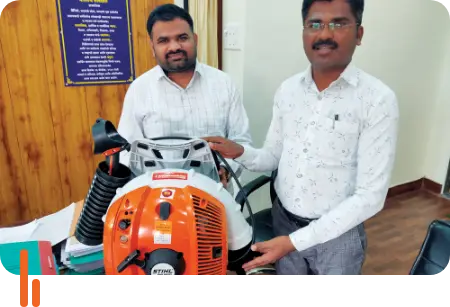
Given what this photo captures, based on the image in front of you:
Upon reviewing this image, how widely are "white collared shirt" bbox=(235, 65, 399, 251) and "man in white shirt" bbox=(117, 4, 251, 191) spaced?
0.33 metres

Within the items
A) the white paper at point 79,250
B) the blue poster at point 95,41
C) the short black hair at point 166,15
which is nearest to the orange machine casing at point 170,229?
the white paper at point 79,250

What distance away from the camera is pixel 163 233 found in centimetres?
56

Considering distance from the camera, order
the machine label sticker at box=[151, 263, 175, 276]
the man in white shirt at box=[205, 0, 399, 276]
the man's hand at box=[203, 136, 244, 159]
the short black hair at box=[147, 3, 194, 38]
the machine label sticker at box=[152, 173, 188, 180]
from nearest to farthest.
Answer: the machine label sticker at box=[151, 263, 175, 276]
the machine label sticker at box=[152, 173, 188, 180]
the man in white shirt at box=[205, 0, 399, 276]
the man's hand at box=[203, 136, 244, 159]
the short black hair at box=[147, 3, 194, 38]

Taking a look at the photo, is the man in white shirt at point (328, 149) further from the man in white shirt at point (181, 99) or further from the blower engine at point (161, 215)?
the man in white shirt at point (181, 99)

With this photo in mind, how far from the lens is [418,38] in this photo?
7.55 ft

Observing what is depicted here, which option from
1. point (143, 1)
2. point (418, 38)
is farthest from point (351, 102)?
point (418, 38)

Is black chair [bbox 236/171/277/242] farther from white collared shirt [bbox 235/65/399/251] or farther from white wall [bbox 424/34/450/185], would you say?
white wall [bbox 424/34/450/185]

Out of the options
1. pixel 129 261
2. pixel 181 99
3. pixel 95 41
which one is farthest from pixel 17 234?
pixel 95 41

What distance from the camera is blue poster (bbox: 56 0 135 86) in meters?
1.74

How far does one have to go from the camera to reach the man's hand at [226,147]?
2.87ft

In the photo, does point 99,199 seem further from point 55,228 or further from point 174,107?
point 174,107

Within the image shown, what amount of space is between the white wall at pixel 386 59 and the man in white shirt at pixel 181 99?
437 mm

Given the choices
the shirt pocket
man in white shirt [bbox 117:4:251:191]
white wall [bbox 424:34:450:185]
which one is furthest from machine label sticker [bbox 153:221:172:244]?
white wall [bbox 424:34:450:185]
